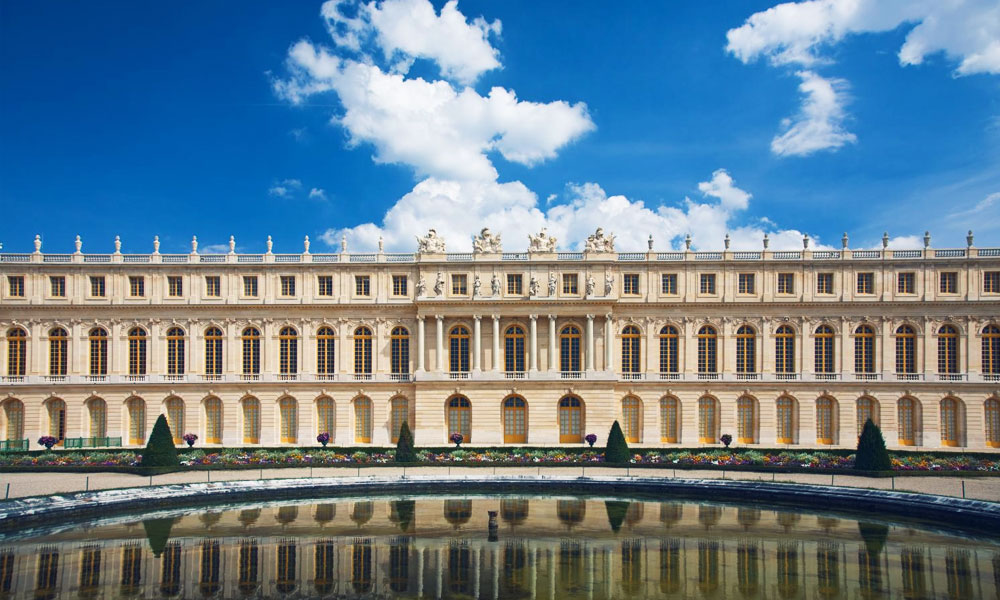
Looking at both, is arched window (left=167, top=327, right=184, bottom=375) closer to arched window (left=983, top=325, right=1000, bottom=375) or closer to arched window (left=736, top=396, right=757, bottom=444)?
arched window (left=736, top=396, right=757, bottom=444)

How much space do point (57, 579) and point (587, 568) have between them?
49.5 ft

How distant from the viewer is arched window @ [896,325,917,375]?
1805 inches

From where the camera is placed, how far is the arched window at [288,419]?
47.4 meters

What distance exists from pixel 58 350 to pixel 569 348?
3676 cm

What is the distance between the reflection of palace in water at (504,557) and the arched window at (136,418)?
986 inches

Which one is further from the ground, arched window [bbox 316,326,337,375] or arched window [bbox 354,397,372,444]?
arched window [bbox 316,326,337,375]

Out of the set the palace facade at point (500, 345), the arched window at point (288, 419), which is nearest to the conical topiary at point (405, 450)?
the palace facade at point (500, 345)

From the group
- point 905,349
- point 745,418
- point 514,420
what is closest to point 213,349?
point 514,420

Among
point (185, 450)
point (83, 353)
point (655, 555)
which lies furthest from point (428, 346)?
point (655, 555)

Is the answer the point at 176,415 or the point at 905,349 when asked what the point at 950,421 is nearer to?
the point at 905,349

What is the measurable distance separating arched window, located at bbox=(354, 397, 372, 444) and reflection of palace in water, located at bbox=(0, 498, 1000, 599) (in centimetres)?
2083

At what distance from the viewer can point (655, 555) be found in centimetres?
2088

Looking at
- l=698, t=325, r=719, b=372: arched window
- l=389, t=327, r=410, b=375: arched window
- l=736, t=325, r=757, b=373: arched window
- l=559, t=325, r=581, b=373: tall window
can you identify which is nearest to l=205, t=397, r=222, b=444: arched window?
l=389, t=327, r=410, b=375: arched window

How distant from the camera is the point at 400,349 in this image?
47469 millimetres
